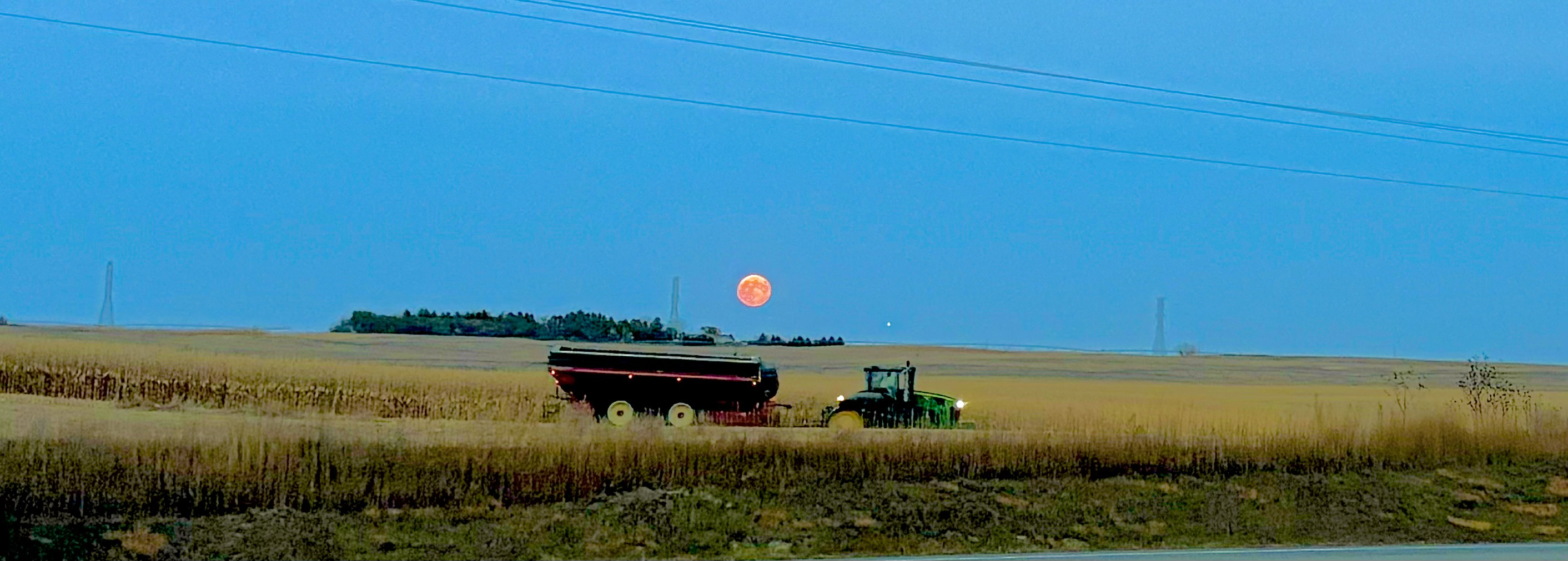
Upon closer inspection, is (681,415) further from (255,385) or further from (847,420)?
(255,385)

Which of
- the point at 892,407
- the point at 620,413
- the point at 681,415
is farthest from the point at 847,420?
the point at 620,413

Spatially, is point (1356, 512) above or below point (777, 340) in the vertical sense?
below

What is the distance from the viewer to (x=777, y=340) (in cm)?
4212

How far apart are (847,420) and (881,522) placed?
8.18 m

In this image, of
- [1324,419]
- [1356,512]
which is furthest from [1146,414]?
[1356,512]

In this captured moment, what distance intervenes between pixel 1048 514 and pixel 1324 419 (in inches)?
373

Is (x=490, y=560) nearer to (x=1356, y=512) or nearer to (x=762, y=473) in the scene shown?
(x=762, y=473)

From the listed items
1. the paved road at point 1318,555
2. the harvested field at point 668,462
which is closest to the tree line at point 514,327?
the harvested field at point 668,462

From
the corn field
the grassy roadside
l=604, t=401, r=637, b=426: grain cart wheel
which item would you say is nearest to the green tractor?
l=604, t=401, r=637, b=426: grain cart wheel

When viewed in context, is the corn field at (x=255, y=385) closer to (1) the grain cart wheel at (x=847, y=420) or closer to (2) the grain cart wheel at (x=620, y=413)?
(2) the grain cart wheel at (x=620, y=413)

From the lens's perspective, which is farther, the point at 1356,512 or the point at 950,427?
the point at 950,427

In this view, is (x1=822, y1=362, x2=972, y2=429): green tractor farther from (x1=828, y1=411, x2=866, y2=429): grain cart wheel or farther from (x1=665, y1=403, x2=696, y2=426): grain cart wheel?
(x1=665, y1=403, x2=696, y2=426): grain cart wheel

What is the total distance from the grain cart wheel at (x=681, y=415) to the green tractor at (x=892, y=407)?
9.77ft

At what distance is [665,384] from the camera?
32281 millimetres
